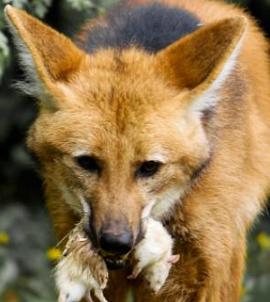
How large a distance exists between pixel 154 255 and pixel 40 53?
37.2 inches

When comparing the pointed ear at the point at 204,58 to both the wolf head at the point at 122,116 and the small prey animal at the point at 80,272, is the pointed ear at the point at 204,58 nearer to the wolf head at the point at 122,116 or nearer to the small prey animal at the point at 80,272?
the wolf head at the point at 122,116

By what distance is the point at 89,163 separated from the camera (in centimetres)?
470

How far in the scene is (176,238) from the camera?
522cm

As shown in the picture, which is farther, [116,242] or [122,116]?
[122,116]

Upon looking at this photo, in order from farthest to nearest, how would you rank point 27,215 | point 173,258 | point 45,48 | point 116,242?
1. point 27,215
2. point 173,258
3. point 45,48
4. point 116,242

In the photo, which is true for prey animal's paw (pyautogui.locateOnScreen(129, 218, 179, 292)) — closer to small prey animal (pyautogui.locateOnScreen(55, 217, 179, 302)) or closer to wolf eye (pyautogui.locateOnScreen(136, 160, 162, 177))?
small prey animal (pyautogui.locateOnScreen(55, 217, 179, 302))

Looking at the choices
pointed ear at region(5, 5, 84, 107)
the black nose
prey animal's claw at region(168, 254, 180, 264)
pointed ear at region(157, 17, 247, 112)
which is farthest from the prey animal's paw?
pointed ear at region(5, 5, 84, 107)

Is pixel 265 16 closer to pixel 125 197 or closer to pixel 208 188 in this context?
pixel 208 188

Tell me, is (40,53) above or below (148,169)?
above

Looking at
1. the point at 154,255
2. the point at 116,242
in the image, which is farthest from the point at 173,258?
the point at 116,242

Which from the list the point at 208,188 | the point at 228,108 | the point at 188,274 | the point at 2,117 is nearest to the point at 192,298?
the point at 188,274

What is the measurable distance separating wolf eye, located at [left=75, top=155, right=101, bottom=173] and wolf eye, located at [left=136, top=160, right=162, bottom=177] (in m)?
0.16

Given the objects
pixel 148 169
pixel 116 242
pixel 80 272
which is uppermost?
pixel 148 169

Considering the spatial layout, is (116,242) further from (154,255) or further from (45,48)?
(45,48)
